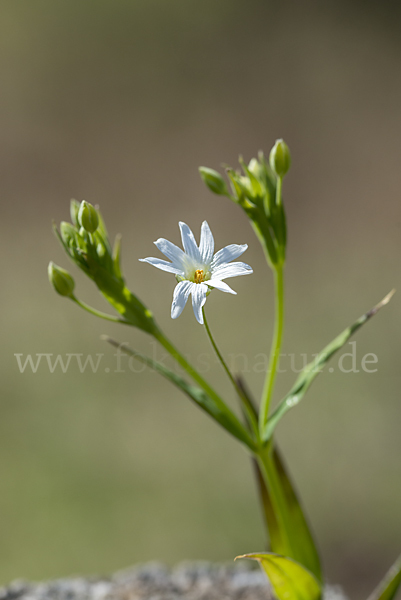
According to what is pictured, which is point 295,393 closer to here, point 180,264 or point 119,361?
point 180,264

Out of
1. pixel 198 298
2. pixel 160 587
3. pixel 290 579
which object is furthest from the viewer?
pixel 160 587

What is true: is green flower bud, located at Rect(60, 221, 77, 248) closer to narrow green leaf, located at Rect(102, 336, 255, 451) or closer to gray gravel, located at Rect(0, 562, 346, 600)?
narrow green leaf, located at Rect(102, 336, 255, 451)

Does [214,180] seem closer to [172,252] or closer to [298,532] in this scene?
[172,252]

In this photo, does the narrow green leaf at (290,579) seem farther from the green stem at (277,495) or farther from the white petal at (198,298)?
the white petal at (198,298)

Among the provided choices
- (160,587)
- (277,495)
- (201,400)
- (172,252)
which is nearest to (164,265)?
(172,252)

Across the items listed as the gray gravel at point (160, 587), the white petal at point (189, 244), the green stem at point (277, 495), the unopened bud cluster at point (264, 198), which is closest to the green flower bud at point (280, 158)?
the unopened bud cluster at point (264, 198)

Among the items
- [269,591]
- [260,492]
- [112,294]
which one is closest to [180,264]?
[112,294]
